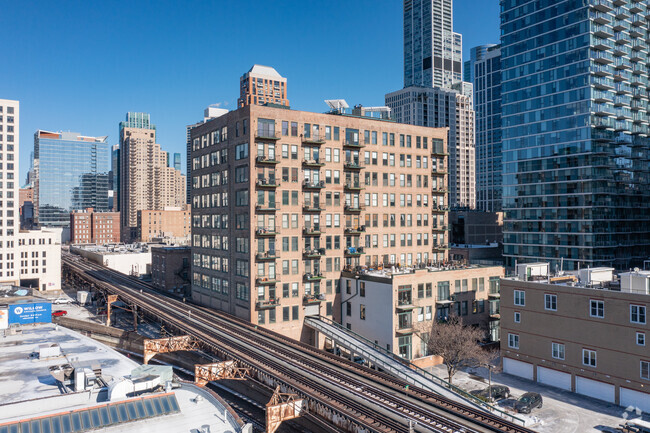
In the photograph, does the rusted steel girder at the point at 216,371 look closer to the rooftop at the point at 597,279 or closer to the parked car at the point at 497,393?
the parked car at the point at 497,393

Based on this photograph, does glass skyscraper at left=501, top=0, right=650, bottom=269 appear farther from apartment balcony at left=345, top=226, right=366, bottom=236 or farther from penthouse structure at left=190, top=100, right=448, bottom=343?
apartment balcony at left=345, top=226, right=366, bottom=236

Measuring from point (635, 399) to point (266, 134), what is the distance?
56274 mm

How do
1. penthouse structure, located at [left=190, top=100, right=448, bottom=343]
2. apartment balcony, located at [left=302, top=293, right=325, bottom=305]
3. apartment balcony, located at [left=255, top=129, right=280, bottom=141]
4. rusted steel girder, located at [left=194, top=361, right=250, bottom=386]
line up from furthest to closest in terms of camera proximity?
apartment balcony, located at [left=302, top=293, right=325, bottom=305] → penthouse structure, located at [left=190, top=100, right=448, bottom=343] → apartment balcony, located at [left=255, top=129, right=280, bottom=141] → rusted steel girder, located at [left=194, top=361, right=250, bottom=386]

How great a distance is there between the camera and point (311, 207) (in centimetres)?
7581

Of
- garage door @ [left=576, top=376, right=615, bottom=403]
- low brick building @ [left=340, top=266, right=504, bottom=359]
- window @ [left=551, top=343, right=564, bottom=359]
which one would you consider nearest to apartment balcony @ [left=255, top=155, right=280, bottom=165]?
low brick building @ [left=340, top=266, right=504, bottom=359]

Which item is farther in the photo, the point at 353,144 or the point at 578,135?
the point at 578,135

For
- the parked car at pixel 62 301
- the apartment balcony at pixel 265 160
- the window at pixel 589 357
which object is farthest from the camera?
the parked car at pixel 62 301

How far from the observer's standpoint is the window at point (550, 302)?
58562 millimetres

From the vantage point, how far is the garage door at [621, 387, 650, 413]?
162 ft

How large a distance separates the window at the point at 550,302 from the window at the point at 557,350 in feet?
14.1

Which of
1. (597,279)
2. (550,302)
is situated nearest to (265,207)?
(550,302)

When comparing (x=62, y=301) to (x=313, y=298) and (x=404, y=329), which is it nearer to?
(x=313, y=298)

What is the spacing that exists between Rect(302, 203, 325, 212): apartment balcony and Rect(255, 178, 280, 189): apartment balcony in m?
5.83

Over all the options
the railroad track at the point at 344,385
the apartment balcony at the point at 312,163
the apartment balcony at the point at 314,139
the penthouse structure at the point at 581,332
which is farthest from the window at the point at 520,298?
the apartment balcony at the point at 314,139
